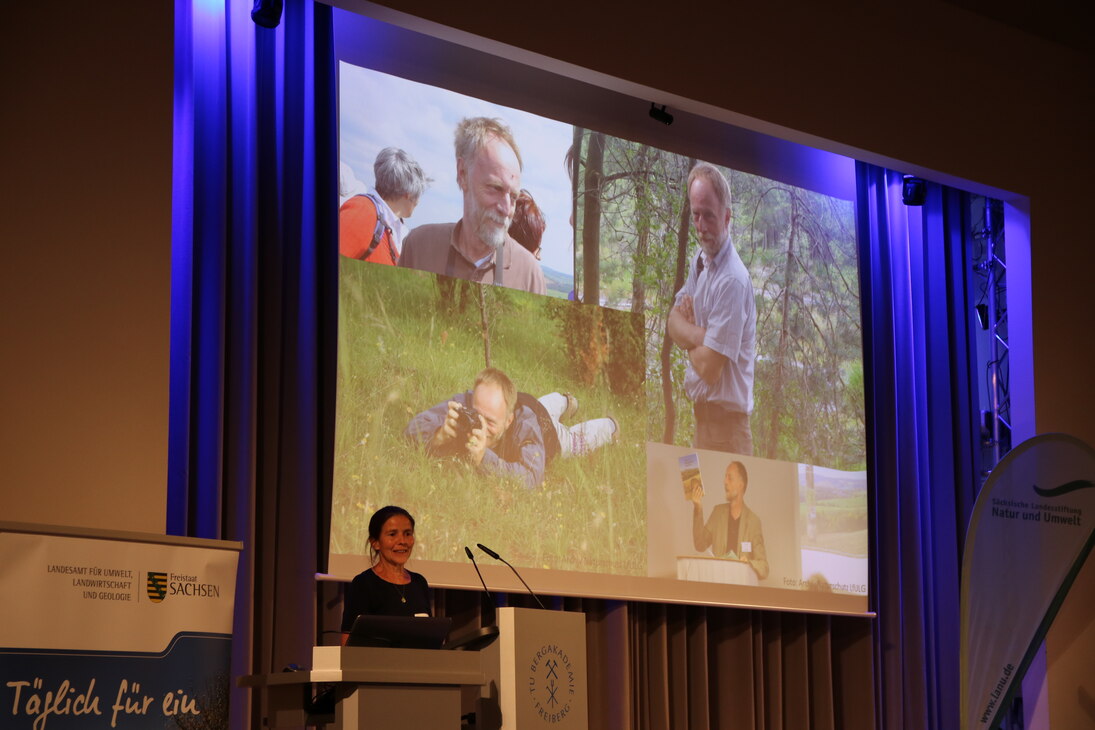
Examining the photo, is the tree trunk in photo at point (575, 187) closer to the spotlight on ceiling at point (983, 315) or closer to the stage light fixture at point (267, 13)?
the stage light fixture at point (267, 13)

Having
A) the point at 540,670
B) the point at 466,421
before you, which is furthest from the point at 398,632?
the point at 466,421

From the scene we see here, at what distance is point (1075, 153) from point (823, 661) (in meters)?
3.33

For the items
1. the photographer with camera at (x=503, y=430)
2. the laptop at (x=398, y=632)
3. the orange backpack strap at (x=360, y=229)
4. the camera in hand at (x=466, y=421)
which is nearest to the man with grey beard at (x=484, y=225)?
the orange backpack strap at (x=360, y=229)

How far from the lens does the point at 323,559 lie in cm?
453

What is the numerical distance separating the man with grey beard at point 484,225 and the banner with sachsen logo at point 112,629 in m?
2.20

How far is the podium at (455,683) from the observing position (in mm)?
2855

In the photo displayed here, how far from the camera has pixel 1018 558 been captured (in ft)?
17.4

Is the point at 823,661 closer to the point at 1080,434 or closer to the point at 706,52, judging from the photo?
the point at 1080,434

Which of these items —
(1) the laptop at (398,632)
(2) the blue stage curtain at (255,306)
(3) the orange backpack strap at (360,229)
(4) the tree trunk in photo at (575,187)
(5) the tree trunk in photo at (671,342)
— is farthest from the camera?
(5) the tree trunk in photo at (671,342)

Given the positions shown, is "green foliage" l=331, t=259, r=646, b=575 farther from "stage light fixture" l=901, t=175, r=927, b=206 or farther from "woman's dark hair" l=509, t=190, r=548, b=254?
"stage light fixture" l=901, t=175, r=927, b=206

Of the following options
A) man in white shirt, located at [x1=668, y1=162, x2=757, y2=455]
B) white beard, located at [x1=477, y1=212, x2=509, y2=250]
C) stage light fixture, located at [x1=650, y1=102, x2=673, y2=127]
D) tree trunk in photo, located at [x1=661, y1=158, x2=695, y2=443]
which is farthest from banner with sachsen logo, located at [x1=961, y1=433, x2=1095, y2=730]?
white beard, located at [x1=477, y1=212, x2=509, y2=250]

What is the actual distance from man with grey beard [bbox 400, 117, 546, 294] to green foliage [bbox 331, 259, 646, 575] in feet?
0.30

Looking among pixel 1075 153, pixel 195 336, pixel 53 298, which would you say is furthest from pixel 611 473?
pixel 1075 153

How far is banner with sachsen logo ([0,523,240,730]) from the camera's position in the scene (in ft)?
8.87
